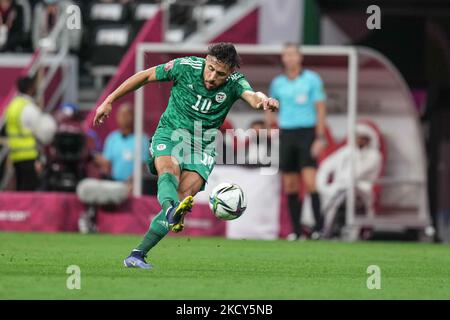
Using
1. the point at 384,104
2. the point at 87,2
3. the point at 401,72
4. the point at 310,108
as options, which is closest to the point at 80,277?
the point at 310,108

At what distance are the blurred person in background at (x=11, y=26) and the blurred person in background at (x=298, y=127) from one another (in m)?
6.34

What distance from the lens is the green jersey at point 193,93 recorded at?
34.4ft

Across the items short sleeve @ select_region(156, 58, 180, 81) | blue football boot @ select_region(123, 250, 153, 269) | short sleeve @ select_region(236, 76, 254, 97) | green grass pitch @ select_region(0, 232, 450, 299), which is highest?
short sleeve @ select_region(156, 58, 180, 81)

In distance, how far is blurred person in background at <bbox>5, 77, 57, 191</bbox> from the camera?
17562 mm

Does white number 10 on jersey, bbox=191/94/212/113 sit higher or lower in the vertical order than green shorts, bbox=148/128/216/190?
higher

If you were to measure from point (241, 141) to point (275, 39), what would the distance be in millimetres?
2249

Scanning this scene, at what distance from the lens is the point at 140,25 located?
21.8 metres

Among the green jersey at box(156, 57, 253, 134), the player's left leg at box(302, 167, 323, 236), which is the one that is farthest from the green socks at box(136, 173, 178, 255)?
the player's left leg at box(302, 167, 323, 236)

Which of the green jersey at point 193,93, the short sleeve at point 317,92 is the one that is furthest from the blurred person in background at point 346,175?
the green jersey at point 193,93

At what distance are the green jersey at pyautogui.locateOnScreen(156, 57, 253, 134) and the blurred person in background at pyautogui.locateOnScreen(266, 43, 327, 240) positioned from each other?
530 centimetres

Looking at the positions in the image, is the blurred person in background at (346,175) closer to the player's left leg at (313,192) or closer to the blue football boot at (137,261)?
the player's left leg at (313,192)

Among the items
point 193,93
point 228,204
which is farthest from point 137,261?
point 193,93

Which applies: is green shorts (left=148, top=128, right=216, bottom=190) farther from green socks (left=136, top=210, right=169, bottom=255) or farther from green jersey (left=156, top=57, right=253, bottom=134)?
green socks (left=136, top=210, right=169, bottom=255)

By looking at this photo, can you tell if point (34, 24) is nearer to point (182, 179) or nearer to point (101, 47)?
point (101, 47)
